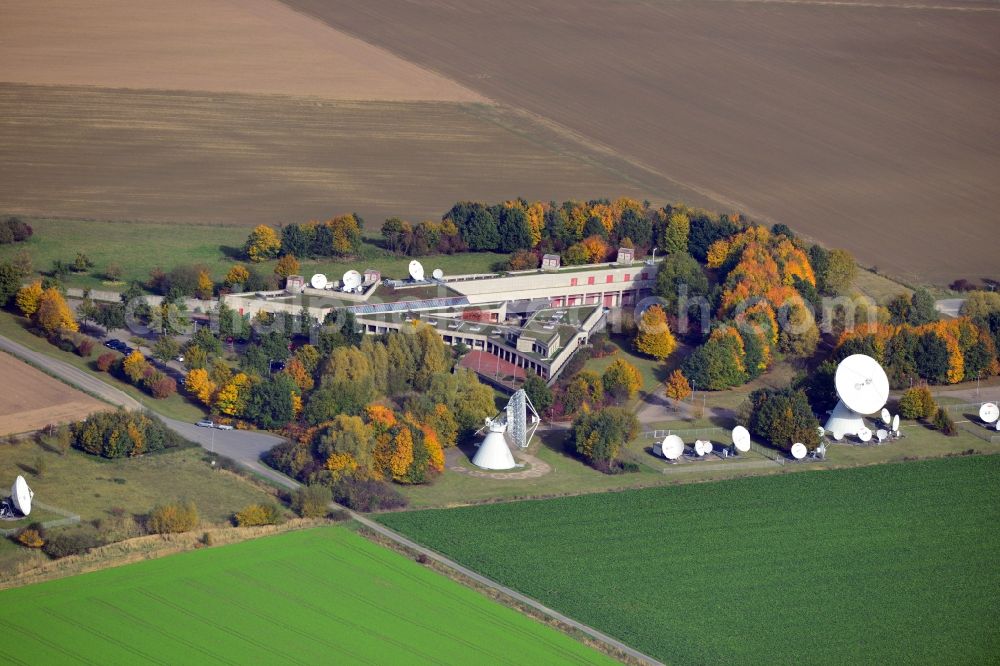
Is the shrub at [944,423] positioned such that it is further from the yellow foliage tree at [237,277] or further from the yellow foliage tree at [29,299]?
the yellow foliage tree at [29,299]

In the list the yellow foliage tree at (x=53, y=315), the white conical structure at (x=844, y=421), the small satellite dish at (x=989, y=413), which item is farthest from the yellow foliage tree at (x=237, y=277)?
the small satellite dish at (x=989, y=413)

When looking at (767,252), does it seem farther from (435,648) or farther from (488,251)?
(435,648)

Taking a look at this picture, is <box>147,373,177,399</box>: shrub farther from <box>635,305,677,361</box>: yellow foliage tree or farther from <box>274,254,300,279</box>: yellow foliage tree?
<box>635,305,677,361</box>: yellow foliage tree

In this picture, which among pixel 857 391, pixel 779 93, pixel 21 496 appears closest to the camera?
pixel 21 496

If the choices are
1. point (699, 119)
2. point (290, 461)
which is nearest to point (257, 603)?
point (290, 461)

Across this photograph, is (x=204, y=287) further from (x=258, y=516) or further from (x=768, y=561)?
(x=768, y=561)

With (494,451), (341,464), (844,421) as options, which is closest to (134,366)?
(341,464)

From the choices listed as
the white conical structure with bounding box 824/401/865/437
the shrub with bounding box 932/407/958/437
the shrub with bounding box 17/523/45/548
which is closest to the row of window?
the white conical structure with bounding box 824/401/865/437
